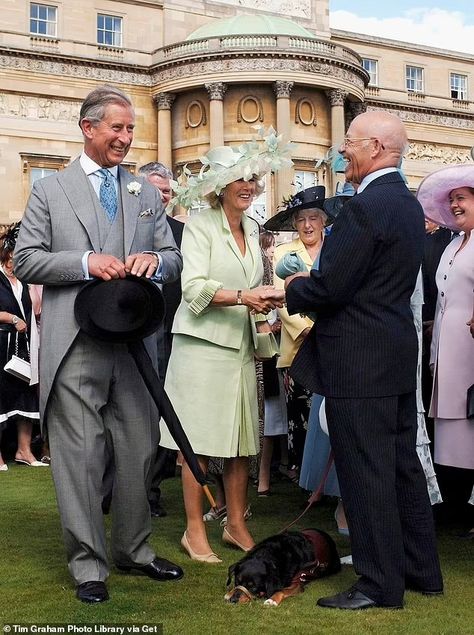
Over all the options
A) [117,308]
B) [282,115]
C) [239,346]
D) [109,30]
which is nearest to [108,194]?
[117,308]

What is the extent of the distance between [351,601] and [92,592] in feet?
4.15

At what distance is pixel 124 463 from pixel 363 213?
1810 mm

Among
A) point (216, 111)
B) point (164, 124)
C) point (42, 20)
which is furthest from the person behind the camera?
point (42, 20)

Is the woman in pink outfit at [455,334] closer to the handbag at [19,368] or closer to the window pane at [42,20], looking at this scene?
the handbag at [19,368]

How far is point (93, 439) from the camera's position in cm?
451

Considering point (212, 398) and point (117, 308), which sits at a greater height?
point (117, 308)

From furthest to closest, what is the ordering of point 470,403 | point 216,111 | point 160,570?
1. point 216,111
2. point 470,403
3. point 160,570

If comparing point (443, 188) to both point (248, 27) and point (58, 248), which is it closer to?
point (58, 248)

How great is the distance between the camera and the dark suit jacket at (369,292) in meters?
4.20

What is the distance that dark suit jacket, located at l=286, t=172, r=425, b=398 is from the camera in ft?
13.8

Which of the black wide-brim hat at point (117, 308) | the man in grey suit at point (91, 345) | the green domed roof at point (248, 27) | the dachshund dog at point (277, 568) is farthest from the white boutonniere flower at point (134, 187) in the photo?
the green domed roof at point (248, 27)

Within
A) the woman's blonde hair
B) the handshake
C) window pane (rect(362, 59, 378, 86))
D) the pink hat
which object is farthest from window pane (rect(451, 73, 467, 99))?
the handshake

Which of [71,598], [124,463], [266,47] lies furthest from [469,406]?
[266,47]

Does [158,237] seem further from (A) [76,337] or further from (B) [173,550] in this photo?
(B) [173,550]
